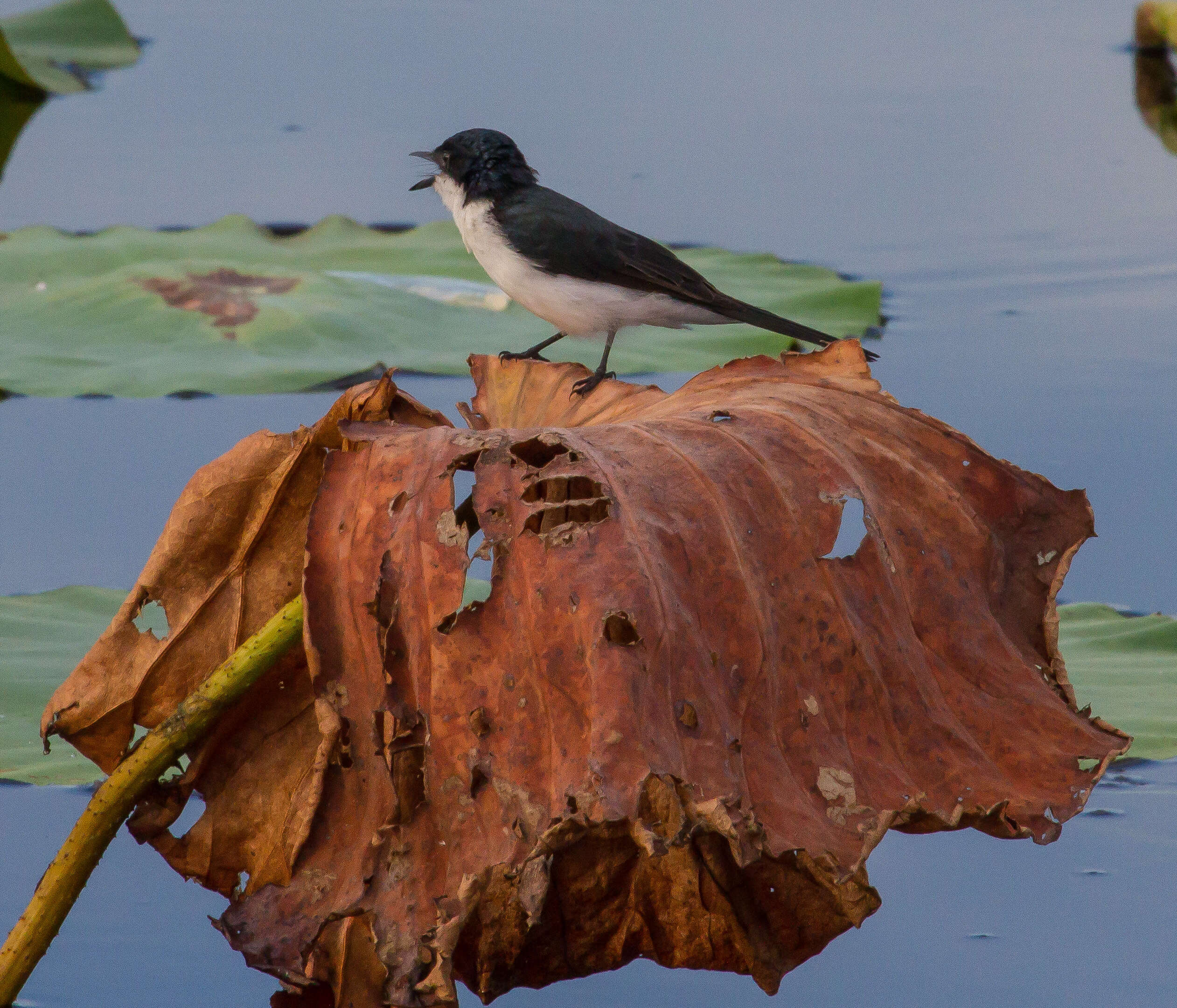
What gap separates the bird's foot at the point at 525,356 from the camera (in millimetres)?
2551

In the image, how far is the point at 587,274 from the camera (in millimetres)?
3982

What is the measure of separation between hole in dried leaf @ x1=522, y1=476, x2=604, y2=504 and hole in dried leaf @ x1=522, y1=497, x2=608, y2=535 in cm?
1

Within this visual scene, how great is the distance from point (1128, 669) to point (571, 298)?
5.70 feet

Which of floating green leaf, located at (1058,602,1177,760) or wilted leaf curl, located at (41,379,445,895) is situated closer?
wilted leaf curl, located at (41,379,445,895)

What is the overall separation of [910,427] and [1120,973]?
33.8 inches

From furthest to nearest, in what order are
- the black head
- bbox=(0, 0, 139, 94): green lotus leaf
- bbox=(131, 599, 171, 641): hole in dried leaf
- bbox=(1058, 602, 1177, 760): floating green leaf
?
bbox=(0, 0, 139, 94): green lotus leaf, the black head, bbox=(131, 599, 171, 641): hole in dried leaf, bbox=(1058, 602, 1177, 760): floating green leaf

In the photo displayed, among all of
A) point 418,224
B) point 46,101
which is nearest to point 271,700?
point 418,224

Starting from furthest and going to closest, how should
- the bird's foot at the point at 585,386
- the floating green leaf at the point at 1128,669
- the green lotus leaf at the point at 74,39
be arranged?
the green lotus leaf at the point at 74,39, the floating green leaf at the point at 1128,669, the bird's foot at the point at 585,386

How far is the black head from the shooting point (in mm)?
4223

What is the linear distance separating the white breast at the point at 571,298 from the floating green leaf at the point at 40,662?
139cm

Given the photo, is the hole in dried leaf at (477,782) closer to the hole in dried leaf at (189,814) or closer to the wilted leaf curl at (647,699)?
the wilted leaf curl at (647,699)

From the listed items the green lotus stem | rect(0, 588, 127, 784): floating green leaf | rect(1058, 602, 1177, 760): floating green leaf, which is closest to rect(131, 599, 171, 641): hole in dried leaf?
rect(0, 588, 127, 784): floating green leaf

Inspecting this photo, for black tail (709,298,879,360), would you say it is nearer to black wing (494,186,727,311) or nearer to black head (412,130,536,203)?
black wing (494,186,727,311)

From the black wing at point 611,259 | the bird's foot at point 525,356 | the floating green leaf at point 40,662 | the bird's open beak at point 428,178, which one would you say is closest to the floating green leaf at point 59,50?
the bird's open beak at point 428,178
